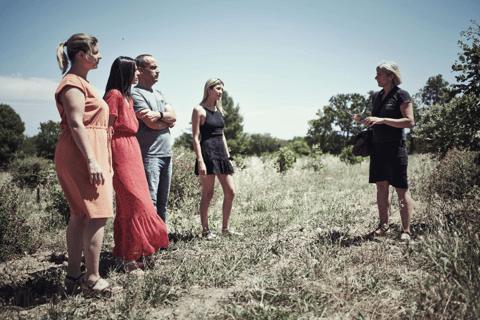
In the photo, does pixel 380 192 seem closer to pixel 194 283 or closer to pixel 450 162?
pixel 194 283

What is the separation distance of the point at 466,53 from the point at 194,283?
415cm

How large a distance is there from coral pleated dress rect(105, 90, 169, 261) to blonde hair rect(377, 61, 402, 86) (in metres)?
2.88

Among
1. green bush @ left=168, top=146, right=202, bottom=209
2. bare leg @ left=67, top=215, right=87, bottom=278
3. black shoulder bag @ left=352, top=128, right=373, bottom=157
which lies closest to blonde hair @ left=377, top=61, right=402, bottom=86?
black shoulder bag @ left=352, top=128, right=373, bottom=157

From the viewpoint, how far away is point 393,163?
3.29 metres

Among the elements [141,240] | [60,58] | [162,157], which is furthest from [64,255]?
[60,58]

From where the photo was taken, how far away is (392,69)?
3311mm

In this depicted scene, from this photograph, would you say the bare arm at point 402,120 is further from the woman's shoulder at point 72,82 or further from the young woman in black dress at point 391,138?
the woman's shoulder at point 72,82

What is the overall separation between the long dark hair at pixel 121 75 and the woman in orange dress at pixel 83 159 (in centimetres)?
32

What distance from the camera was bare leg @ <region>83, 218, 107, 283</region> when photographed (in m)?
2.20

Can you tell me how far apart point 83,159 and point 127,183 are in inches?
20.7

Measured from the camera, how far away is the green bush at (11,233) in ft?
11.4

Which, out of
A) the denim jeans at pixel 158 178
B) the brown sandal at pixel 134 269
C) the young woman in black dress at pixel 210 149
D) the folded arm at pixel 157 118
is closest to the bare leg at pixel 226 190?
the young woman in black dress at pixel 210 149

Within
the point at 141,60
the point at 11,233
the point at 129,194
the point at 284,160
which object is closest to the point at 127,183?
the point at 129,194

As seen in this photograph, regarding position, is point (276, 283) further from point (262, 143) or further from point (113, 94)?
point (262, 143)
